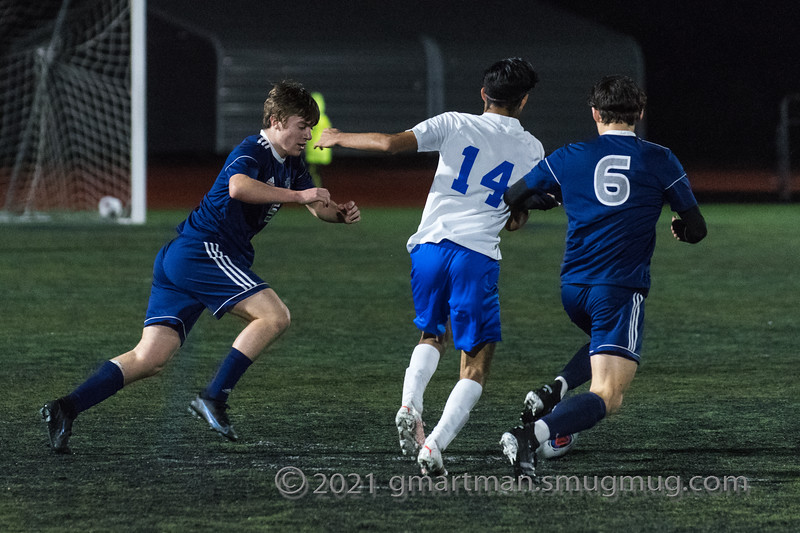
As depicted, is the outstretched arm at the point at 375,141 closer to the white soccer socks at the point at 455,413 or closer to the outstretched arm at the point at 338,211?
the outstretched arm at the point at 338,211

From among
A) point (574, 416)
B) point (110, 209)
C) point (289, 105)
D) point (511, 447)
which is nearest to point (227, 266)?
point (289, 105)

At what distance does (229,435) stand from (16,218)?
47.9ft

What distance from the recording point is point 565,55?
108 ft

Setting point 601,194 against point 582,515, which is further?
point 601,194

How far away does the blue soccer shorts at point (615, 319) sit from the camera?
189 inches

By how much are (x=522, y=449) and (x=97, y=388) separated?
6.16 ft

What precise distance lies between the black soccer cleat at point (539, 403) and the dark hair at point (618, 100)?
46.3 inches

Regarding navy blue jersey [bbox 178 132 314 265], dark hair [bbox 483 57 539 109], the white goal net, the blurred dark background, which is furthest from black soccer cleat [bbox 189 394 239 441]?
the blurred dark background

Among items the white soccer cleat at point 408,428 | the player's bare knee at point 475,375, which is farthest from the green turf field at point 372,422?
the player's bare knee at point 475,375

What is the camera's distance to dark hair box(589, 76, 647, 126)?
4855 millimetres

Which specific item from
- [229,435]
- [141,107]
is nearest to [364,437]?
[229,435]

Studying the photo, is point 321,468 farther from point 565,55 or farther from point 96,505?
point 565,55

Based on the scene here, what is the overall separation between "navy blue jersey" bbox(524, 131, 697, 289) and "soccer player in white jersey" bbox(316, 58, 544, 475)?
21 centimetres

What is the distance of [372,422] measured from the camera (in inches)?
233
